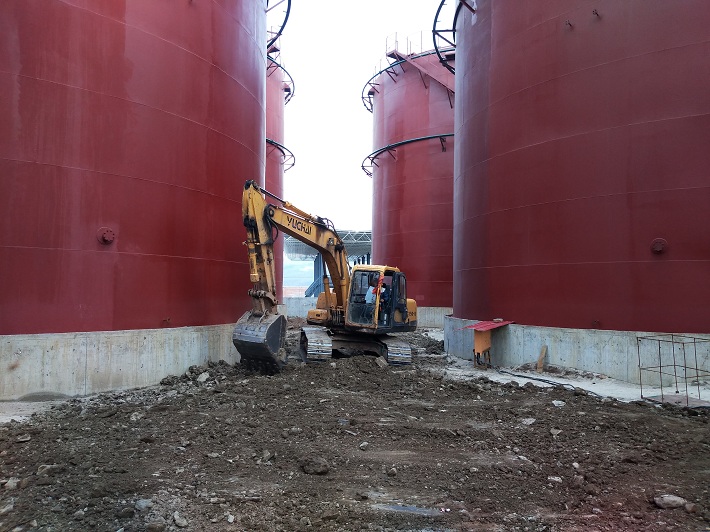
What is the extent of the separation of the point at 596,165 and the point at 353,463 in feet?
29.9

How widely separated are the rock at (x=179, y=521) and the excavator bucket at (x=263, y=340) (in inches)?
235

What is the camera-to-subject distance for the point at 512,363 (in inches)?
525

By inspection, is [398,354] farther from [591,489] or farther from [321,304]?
[591,489]

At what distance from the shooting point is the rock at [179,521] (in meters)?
4.60

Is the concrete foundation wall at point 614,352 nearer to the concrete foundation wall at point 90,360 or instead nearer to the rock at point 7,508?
the concrete foundation wall at point 90,360

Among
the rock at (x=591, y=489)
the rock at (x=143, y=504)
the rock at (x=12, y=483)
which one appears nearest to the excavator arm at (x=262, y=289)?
the rock at (x=12, y=483)

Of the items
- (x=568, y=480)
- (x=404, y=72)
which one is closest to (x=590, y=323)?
(x=568, y=480)


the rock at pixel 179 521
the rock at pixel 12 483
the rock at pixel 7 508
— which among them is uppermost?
the rock at pixel 12 483

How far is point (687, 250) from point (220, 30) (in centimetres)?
1179

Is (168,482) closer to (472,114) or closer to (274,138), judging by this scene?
(472,114)

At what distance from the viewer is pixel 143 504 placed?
487 cm

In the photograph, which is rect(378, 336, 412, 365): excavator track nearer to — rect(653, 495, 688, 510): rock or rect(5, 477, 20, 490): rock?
rect(653, 495, 688, 510): rock

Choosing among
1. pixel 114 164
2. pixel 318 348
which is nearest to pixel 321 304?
pixel 318 348

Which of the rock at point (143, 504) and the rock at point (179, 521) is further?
the rock at point (143, 504)
